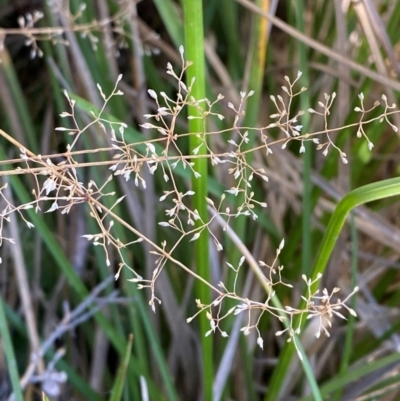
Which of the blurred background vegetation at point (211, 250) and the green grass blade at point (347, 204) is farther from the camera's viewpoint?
the blurred background vegetation at point (211, 250)

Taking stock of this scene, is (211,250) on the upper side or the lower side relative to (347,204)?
lower

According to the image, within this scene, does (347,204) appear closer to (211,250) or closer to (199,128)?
(199,128)

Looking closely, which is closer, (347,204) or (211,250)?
(347,204)

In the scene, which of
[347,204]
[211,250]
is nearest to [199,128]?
[347,204]

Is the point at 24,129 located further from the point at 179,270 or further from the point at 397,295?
the point at 397,295
